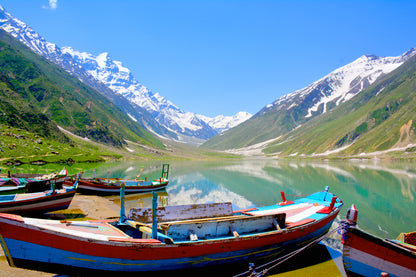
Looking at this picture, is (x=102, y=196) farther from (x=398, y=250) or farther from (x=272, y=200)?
(x=398, y=250)

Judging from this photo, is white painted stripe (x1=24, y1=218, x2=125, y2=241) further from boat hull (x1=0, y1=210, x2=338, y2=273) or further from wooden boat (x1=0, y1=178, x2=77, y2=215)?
wooden boat (x1=0, y1=178, x2=77, y2=215)

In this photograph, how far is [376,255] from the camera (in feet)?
32.0

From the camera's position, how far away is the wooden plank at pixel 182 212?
1306 cm

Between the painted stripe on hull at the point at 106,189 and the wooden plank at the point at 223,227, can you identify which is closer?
the wooden plank at the point at 223,227

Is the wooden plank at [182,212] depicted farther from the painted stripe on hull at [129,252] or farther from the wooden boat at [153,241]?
the painted stripe on hull at [129,252]

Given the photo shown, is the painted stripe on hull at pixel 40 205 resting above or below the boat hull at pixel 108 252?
below

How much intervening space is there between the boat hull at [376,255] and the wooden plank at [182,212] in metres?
6.82


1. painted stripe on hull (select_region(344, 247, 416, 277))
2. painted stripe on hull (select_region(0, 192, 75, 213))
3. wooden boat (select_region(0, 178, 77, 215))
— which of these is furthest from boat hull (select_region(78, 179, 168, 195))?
painted stripe on hull (select_region(344, 247, 416, 277))

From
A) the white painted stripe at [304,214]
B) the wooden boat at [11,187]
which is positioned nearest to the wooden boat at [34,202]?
the wooden boat at [11,187]

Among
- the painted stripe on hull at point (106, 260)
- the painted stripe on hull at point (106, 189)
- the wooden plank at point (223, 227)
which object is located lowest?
the painted stripe on hull at point (106, 189)

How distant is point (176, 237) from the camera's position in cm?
1120

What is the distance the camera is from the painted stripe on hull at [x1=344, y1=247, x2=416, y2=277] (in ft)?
31.8

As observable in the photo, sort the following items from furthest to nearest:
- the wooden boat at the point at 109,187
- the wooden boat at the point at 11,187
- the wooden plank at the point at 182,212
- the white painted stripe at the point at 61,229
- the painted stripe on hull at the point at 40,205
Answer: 1. the wooden boat at the point at 109,187
2. the wooden boat at the point at 11,187
3. the painted stripe on hull at the point at 40,205
4. the wooden plank at the point at 182,212
5. the white painted stripe at the point at 61,229

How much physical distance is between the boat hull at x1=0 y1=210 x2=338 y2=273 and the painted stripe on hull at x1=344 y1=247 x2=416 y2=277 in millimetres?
4106
